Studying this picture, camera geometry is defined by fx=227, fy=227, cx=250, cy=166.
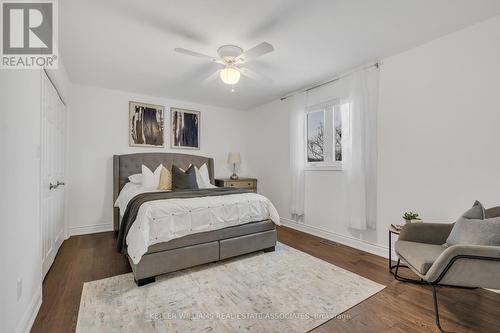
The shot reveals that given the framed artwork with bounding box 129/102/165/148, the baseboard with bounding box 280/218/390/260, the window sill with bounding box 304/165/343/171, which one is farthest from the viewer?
the framed artwork with bounding box 129/102/165/148

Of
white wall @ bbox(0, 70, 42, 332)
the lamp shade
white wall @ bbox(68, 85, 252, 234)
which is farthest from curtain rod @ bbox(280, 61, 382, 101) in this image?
white wall @ bbox(0, 70, 42, 332)

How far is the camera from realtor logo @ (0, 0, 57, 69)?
1.58 metres

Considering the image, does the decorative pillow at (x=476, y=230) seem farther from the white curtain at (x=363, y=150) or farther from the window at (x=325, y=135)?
the window at (x=325, y=135)

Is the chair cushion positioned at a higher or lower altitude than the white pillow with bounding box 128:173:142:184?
lower

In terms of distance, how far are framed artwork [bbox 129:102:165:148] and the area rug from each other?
2.67m

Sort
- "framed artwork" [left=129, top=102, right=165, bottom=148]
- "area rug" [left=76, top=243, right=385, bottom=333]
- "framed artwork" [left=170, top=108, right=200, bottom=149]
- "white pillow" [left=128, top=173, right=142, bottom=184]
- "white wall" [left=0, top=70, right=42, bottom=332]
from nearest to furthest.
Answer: "white wall" [left=0, top=70, right=42, bottom=332] → "area rug" [left=76, top=243, right=385, bottom=333] → "white pillow" [left=128, top=173, right=142, bottom=184] → "framed artwork" [left=129, top=102, right=165, bottom=148] → "framed artwork" [left=170, top=108, right=200, bottom=149]

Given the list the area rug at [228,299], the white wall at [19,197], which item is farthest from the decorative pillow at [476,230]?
the white wall at [19,197]

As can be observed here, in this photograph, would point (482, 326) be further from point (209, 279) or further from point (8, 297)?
point (8, 297)

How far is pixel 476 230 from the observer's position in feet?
5.76

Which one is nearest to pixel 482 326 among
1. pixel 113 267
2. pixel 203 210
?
pixel 203 210

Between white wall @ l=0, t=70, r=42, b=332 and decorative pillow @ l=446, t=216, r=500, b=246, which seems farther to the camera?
decorative pillow @ l=446, t=216, r=500, b=246

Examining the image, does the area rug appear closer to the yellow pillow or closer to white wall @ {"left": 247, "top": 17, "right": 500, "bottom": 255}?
white wall @ {"left": 247, "top": 17, "right": 500, "bottom": 255}

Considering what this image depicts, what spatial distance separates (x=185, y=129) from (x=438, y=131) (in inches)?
165

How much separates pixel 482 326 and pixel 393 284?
2.16ft
